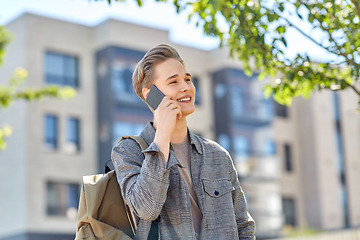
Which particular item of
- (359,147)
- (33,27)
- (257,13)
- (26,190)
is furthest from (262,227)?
(257,13)

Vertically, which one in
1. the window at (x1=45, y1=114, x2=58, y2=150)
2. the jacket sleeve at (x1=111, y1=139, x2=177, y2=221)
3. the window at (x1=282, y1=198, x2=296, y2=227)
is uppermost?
the window at (x1=45, y1=114, x2=58, y2=150)

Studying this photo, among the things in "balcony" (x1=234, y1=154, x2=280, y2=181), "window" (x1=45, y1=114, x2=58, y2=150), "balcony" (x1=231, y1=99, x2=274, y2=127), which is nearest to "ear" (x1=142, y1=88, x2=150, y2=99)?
"window" (x1=45, y1=114, x2=58, y2=150)

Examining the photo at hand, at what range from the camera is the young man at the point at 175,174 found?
2994 millimetres

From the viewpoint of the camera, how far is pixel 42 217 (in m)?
26.0

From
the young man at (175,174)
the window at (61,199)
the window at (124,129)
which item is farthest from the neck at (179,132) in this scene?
the window at (124,129)

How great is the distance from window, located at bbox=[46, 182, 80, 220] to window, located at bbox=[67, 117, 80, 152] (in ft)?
6.61

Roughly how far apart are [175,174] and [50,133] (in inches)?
982

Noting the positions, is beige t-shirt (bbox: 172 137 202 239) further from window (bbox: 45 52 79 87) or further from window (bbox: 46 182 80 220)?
window (bbox: 45 52 79 87)

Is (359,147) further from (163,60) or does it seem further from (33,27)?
(163,60)

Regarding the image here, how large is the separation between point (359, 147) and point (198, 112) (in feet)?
38.9

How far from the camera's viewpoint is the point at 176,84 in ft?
11.1

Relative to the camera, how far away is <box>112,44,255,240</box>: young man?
2.99 meters

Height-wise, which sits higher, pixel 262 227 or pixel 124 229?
pixel 124 229

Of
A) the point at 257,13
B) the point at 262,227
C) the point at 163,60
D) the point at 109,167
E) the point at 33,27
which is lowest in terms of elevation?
the point at 262,227
